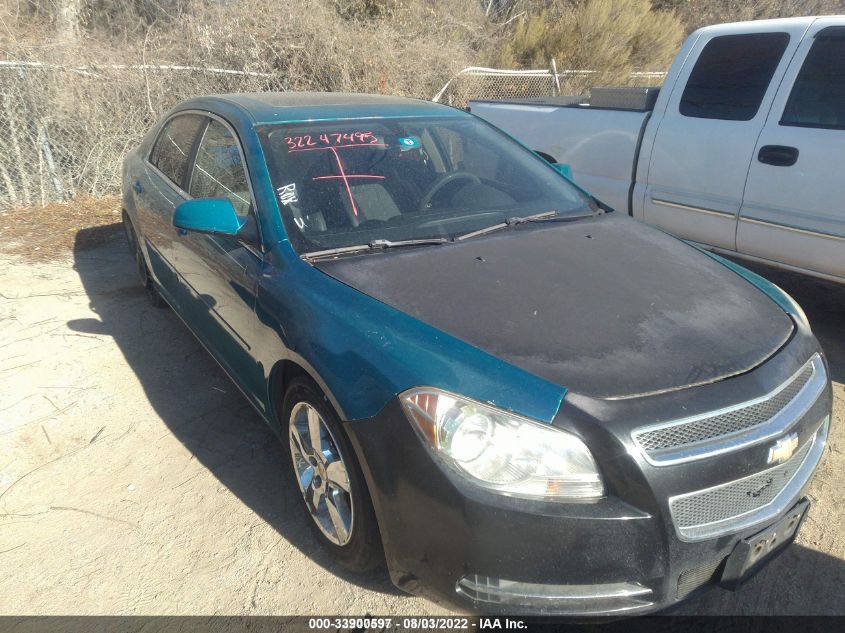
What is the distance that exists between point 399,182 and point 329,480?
4.65 ft

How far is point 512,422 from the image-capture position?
1.84 m

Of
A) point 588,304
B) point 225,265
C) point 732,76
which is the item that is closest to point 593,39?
point 732,76

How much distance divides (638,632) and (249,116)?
9.12 feet

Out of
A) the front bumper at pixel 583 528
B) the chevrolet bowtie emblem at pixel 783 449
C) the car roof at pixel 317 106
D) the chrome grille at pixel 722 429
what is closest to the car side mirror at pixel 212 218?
the car roof at pixel 317 106

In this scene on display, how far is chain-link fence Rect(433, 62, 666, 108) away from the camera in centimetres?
1085

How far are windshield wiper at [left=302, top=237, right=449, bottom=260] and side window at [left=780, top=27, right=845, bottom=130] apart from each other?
2.78 m

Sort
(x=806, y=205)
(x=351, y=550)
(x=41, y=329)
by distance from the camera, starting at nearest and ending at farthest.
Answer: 1. (x=351, y=550)
2. (x=806, y=205)
3. (x=41, y=329)

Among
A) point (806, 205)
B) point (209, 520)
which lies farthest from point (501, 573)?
point (806, 205)

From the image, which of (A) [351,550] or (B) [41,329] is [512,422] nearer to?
(A) [351,550]

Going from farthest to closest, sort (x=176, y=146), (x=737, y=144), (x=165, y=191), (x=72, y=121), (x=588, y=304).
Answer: (x=72, y=121) < (x=737, y=144) < (x=176, y=146) < (x=165, y=191) < (x=588, y=304)

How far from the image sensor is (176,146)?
4.09m

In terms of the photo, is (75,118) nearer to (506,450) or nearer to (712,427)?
(506,450)

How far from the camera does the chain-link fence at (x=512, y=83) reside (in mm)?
10852

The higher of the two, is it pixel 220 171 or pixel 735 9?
pixel 735 9
